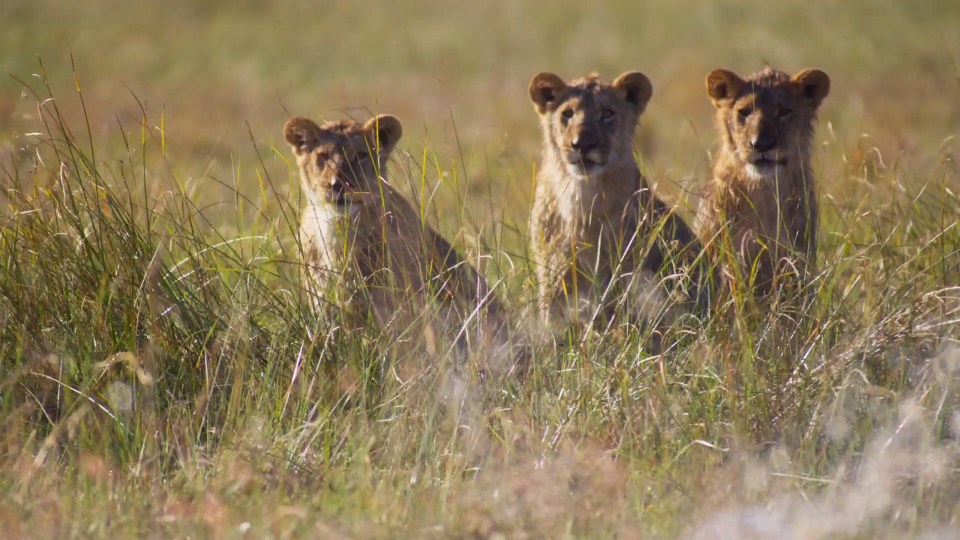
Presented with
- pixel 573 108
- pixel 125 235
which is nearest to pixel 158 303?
pixel 125 235

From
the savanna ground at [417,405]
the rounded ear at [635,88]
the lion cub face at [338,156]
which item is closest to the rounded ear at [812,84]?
the savanna ground at [417,405]

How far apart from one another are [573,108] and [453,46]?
19366 mm

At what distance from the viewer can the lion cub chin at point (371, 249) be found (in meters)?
5.43

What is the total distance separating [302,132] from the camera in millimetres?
6258

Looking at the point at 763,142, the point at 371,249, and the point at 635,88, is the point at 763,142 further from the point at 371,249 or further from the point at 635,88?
the point at 371,249

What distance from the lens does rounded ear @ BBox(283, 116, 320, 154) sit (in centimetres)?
616

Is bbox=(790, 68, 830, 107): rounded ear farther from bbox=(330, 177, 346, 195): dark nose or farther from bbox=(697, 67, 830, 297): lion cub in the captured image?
bbox=(330, 177, 346, 195): dark nose

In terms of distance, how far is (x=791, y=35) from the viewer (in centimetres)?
2436

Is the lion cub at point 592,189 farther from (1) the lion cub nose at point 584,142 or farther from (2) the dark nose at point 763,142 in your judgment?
(2) the dark nose at point 763,142

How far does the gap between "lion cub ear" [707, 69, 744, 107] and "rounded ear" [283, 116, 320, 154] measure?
2001 mm

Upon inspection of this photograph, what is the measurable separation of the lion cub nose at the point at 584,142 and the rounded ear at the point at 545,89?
47cm

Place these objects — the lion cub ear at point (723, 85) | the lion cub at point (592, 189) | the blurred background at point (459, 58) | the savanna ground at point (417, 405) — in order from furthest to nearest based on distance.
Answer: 1. the blurred background at point (459, 58)
2. the lion cub ear at point (723, 85)
3. the lion cub at point (592, 189)
4. the savanna ground at point (417, 405)

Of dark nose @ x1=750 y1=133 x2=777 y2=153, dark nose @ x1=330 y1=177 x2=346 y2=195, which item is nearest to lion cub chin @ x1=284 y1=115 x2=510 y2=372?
dark nose @ x1=330 y1=177 x2=346 y2=195

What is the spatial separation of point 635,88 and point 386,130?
4.46ft
